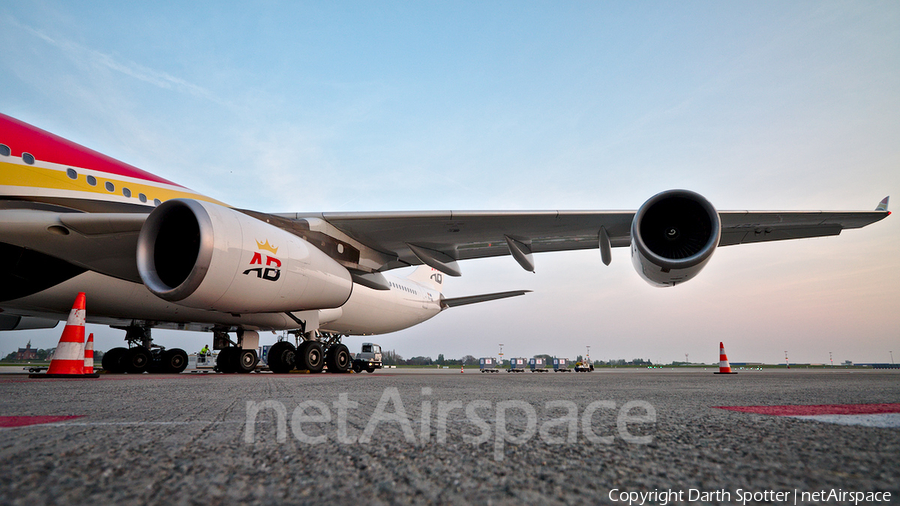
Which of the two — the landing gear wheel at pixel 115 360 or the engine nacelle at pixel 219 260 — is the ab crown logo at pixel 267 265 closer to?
the engine nacelle at pixel 219 260

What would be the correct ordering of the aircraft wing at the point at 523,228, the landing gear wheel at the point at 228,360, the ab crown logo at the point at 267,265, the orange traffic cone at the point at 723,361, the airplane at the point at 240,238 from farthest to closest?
the orange traffic cone at the point at 723,361, the landing gear wheel at the point at 228,360, the aircraft wing at the point at 523,228, the ab crown logo at the point at 267,265, the airplane at the point at 240,238

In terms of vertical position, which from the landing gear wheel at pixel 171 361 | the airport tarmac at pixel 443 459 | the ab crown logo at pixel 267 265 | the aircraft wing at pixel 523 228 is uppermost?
the aircraft wing at pixel 523 228

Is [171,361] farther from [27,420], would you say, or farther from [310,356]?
[27,420]

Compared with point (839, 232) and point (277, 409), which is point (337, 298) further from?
point (839, 232)

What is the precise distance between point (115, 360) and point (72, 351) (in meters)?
6.32

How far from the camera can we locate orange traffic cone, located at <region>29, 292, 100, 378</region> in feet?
17.8

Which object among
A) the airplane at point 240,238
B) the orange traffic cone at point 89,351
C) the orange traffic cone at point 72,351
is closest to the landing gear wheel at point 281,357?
the airplane at point 240,238

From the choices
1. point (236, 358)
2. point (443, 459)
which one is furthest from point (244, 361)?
point (443, 459)

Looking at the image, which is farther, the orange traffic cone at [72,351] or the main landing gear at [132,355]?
the main landing gear at [132,355]

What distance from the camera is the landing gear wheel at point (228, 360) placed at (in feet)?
34.6

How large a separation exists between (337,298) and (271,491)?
5.98m

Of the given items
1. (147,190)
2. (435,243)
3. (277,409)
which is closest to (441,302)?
(435,243)

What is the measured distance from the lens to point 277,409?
6.79ft

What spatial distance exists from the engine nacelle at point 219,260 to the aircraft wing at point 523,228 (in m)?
1.31
